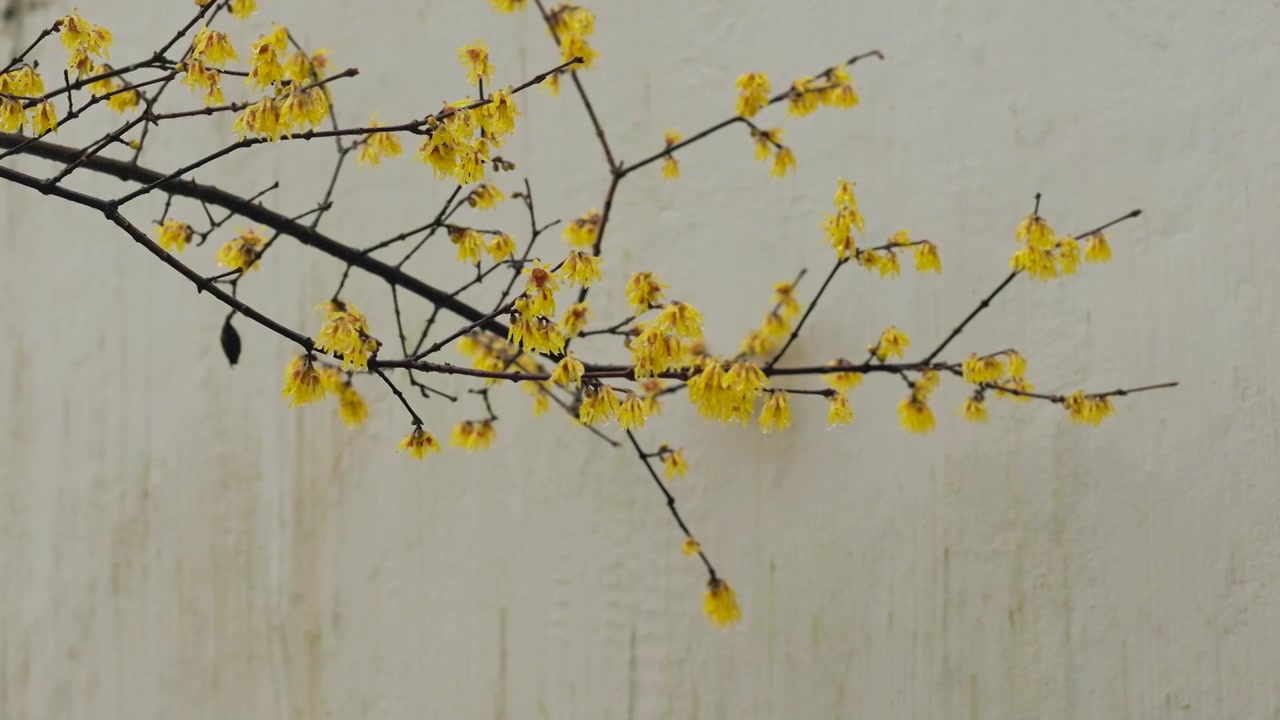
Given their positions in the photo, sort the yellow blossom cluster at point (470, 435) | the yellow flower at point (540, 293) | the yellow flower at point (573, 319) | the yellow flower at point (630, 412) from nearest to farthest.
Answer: the yellow flower at point (540, 293)
the yellow flower at point (630, 412)
the yellow flower at point (573, 319)
the yellow blossom cluster at point (470, 435)

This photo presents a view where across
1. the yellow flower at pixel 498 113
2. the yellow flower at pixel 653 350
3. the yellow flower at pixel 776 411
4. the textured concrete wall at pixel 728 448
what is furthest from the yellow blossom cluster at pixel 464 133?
the textured concrete wall at pixel 728 448

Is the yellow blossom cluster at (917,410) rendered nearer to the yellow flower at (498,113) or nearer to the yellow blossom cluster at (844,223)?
the yellow blossom cluster at (844,223)

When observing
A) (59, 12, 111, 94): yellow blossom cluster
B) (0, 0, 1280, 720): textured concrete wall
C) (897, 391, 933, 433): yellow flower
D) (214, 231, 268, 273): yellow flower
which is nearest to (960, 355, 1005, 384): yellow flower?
(897, 391, 933, 433): yellow flower

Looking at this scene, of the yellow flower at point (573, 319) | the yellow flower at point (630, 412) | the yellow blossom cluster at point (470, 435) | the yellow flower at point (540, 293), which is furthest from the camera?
the yellow blossom cluster at point (470, 435)

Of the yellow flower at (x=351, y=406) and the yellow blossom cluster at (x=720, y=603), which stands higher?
the yellow flower at (x=351, y=406)

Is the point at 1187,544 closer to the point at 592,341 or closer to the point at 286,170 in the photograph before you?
the point at 592,341

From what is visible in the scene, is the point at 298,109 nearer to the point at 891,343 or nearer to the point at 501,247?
the point at 501,247

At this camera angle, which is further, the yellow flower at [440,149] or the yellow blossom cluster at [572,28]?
the yellow blossom cluster at [572,28]

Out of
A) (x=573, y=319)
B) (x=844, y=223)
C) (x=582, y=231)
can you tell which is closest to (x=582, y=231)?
(x=582, y=231)

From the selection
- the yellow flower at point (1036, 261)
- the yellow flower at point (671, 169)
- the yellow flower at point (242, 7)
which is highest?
the yellow flower at point (242, 7)
